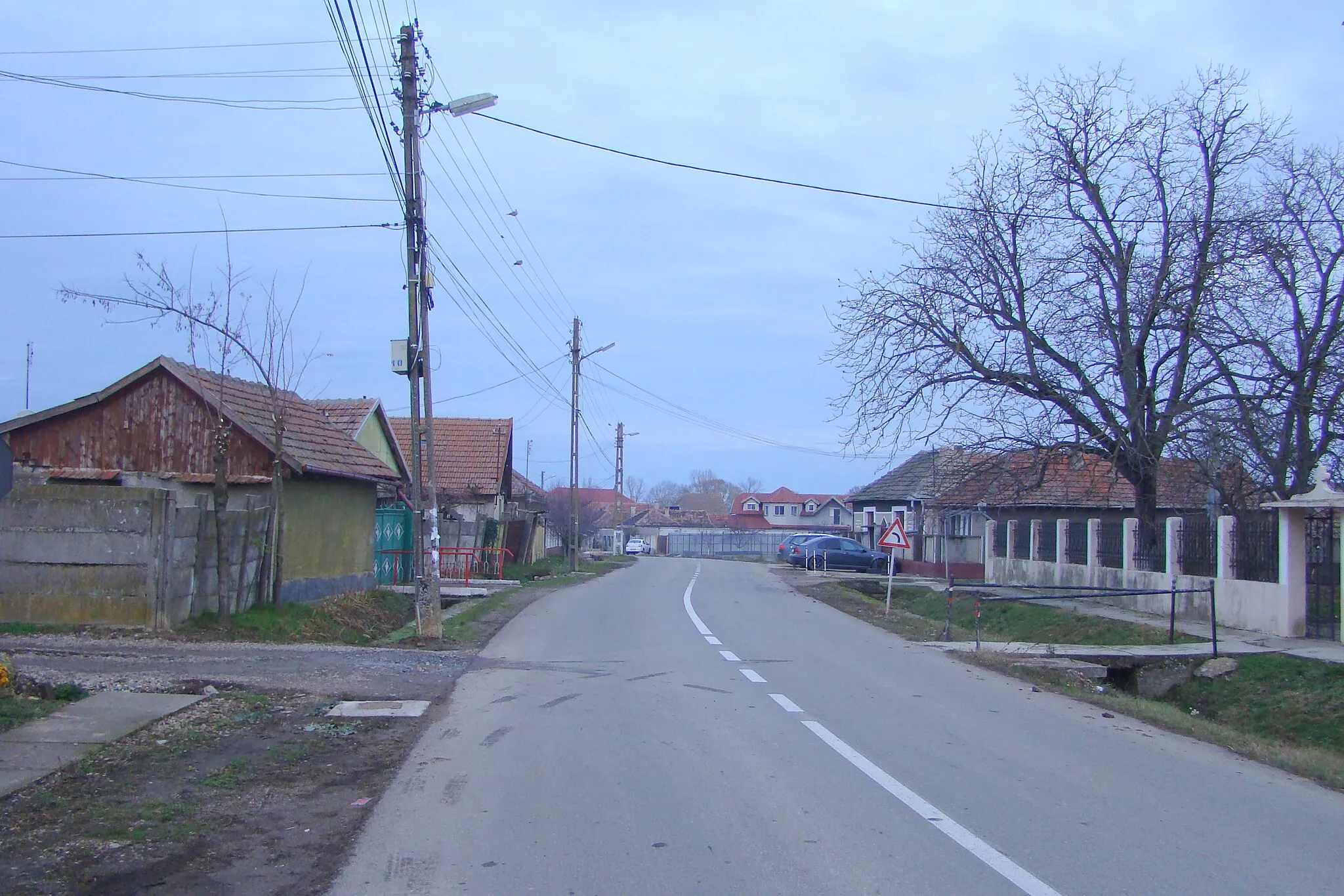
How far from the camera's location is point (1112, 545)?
27109mm

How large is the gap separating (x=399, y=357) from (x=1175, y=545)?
17297 millimetres

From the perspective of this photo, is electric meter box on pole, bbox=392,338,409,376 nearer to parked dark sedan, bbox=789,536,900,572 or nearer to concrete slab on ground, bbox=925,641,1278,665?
concrete slab on ground, bbox=925,641,1278,665

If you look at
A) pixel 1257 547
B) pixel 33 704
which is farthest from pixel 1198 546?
pixel 33 704

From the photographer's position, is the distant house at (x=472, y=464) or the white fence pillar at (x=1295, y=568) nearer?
the white fence pillar at (x=1295, y=568)

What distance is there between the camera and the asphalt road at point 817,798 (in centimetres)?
560

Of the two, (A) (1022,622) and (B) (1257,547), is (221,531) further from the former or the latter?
(B) (1257,547)

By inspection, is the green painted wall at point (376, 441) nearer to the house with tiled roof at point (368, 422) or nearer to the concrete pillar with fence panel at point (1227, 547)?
the house with tiled roof at point (368, 422)

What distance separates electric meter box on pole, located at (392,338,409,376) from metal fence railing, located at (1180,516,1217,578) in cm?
1639

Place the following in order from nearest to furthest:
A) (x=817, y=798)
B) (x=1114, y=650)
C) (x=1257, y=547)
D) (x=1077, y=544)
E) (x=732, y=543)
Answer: (x=817, y=798) → (x=1114, y=650) → (x=1257, y=547) → (x=1077, y=544) → (x=732, y=543)

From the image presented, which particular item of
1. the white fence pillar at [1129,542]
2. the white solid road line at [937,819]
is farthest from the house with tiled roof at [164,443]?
the white fence pillar at [1129,542]

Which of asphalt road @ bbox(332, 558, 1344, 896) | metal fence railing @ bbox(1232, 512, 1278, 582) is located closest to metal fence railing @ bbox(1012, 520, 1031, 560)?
metal fence railing @ bbox(1232, 512, 1278, 582)

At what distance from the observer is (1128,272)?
2577cm

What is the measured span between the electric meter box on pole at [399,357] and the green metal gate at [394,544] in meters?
12.6

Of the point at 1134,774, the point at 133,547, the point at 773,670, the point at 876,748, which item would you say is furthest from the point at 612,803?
the point at 133,547
